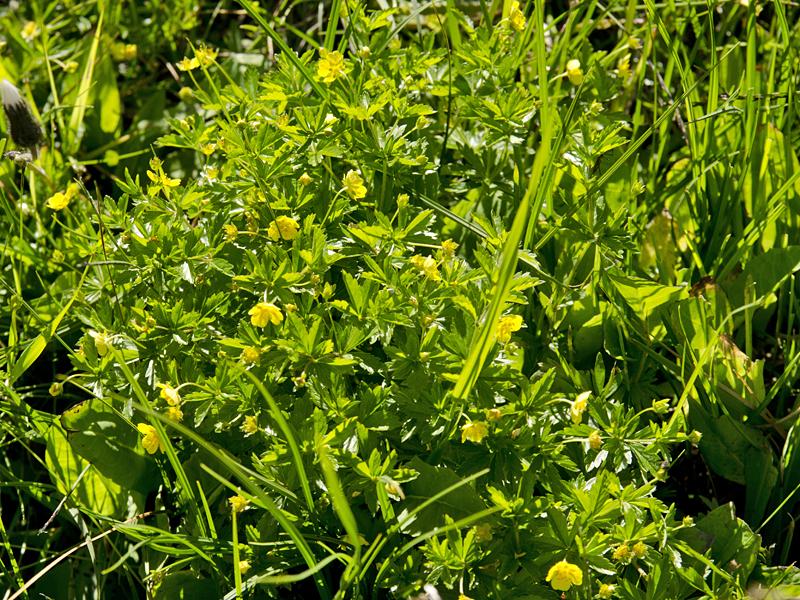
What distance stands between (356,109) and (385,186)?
6.5 inches

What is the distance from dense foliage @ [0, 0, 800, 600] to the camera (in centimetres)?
159

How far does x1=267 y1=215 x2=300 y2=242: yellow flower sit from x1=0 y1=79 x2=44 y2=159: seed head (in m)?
0.74

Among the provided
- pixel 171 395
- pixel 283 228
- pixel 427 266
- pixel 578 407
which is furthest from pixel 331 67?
pixel 578 407

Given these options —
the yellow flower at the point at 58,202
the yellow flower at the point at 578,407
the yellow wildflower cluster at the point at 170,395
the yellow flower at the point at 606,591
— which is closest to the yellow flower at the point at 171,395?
the yellow wildflower cluster at the point at 170,395

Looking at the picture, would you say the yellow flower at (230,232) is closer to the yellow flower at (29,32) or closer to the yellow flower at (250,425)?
the yellow flower at (250,425)

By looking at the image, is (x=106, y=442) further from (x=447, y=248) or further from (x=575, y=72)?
(x=575, y=72)

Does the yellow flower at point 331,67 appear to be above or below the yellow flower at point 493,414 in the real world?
above

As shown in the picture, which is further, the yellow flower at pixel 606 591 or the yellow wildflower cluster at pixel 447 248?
the yellow wildflower cluster at pixel 447 248

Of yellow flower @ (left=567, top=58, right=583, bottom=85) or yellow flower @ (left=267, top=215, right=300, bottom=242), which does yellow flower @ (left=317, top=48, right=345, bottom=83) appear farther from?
yellow flower @ (left=567, top=58, right=583, bottom=85)

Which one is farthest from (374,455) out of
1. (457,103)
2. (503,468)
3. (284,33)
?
(284,33)

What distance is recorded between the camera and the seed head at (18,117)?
80.9 inches

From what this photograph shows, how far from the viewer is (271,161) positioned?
1.80m

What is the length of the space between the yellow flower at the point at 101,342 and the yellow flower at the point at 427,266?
1.93 ft

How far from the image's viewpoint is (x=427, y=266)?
1639 mm
